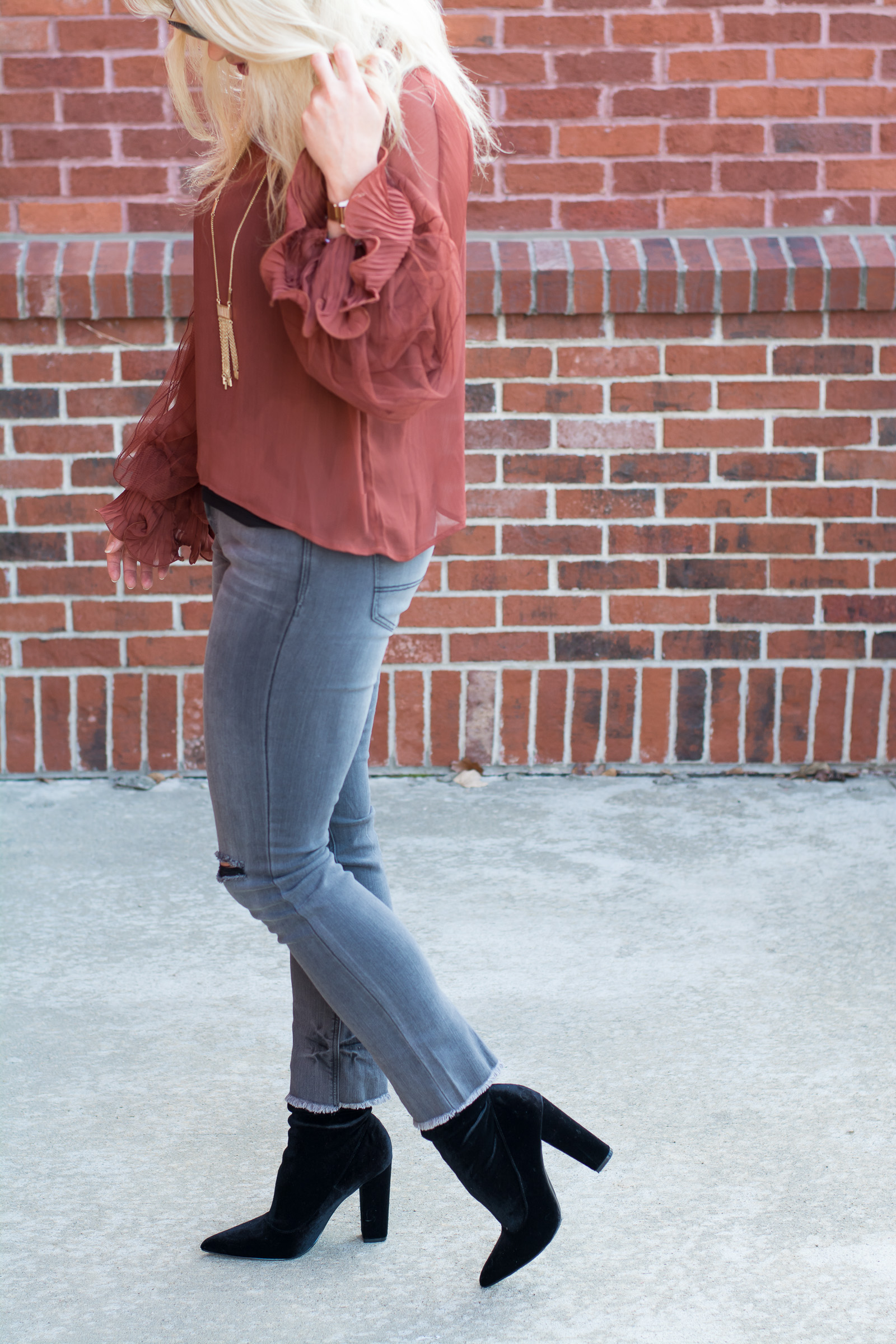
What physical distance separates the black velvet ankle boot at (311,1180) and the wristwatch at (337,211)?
3.73 feet

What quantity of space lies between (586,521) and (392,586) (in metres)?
2.23

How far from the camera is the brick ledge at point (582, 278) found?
368 cm

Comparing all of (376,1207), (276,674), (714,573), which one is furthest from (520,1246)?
(714,573)

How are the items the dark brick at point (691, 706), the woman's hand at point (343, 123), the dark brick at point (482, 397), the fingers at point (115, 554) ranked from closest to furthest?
the woman's hand at point (343, 123)
the fingers at point (115, 554)
the dark brick at point (482, 397)
the dark brick at point (691, 706)

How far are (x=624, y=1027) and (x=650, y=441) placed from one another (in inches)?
72.4

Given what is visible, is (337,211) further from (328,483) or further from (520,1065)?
(520,1065)

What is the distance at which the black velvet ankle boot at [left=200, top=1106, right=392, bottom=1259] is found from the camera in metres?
1.85

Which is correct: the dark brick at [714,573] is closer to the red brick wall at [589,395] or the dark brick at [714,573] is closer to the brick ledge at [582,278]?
the red brick wall at [589,395]

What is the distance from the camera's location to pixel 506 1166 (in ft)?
5.72

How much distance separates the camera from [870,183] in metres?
3.75

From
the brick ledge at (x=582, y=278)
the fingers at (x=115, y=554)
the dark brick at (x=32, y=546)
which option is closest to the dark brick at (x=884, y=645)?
the brick ledge at (x=582, y=278)

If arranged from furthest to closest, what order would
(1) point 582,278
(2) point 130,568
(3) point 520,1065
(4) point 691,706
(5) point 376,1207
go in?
1. (4) point 691,706
2. (1) point 582,278
3. (3) point 520,1065
4. (2) point 130,568
5. (5) point 376,1207

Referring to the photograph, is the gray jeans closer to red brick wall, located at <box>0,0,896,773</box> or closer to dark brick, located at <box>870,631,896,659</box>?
red brick wall, located at <box>0,0,896,773</box>

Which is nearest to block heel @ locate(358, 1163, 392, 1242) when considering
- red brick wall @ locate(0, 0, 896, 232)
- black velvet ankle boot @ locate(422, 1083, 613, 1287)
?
black velvet ankle boot @ locate(422, 1083, 613, 1287)
